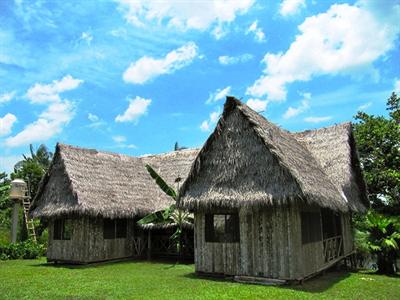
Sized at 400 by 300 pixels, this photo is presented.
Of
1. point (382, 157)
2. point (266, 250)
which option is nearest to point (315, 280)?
point (266, 250)

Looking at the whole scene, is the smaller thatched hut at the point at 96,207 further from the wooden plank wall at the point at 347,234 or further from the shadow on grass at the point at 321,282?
the wooden plank wall at the point at 347,234

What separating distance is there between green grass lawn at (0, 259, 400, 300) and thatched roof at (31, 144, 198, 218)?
2.52 meters

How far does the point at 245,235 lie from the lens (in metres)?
10.9

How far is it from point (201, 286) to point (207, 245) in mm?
1708

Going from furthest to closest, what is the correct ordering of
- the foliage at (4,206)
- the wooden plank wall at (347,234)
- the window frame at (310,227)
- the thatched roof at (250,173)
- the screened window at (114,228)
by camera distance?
the foliage at (4,206) < the screened window at (114,228) < the wooden plank wall at (347,234) < the window frame at (310,227) < the thatched roof at (250,173)

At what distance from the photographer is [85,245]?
607 inches

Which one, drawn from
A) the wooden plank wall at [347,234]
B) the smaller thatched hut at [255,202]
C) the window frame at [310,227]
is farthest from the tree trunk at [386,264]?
the window frame at [310,227]

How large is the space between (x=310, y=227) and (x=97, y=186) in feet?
29.6

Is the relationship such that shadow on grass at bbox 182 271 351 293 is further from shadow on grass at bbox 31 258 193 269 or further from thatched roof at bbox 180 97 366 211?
shadow on grass at bbox 31 258 193 269

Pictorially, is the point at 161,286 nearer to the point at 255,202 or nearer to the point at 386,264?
the point at 255,202

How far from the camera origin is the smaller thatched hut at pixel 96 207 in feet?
50.4

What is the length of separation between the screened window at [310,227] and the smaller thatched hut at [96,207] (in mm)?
7302

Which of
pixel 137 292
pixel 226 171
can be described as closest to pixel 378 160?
pixel 226 171

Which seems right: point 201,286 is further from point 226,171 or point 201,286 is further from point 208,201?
point 226,171
